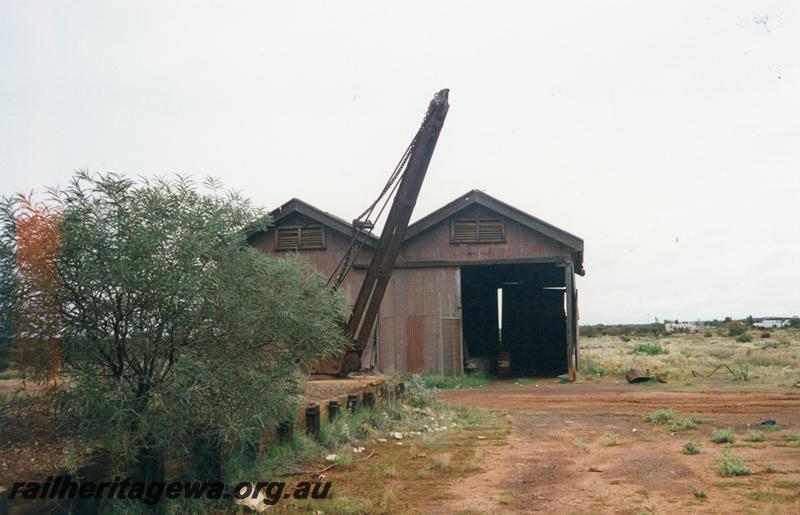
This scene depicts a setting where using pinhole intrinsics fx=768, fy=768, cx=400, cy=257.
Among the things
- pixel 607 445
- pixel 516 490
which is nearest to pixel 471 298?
pixel 607 445

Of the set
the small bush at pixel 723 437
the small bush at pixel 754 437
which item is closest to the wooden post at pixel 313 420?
the small bush at pixel 723 437

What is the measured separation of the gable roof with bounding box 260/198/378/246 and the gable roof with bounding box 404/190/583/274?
5.21ft

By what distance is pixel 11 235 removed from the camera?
6.31 metres

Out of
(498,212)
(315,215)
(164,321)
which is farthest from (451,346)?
(164,321)

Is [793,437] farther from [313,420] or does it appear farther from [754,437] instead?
[313,420]

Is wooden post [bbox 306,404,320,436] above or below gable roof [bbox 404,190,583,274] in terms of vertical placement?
below

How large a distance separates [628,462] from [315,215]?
14941 mm

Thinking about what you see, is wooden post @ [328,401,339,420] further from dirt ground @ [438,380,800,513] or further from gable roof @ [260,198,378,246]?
gable roof @ [260,198,378,246]

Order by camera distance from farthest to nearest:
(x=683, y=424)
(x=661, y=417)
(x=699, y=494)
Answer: (x=661, y=417) → (x=683, y=424) → (x=699, y=494)

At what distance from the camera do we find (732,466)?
29.3 ft

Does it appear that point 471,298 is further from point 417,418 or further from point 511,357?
point 417,418

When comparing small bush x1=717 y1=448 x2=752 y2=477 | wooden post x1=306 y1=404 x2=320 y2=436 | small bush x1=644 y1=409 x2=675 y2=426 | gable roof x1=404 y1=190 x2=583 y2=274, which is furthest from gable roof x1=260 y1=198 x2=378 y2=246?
small bush x1=717 y1=448 x2=752 y2=477

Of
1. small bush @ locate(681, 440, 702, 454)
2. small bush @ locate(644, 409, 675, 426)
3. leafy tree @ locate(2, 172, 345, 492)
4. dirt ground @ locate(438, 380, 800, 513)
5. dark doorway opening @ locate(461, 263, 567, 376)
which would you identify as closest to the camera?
leafy tree @ locate(2, 172, 345, 492)

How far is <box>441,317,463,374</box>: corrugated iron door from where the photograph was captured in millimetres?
22969
